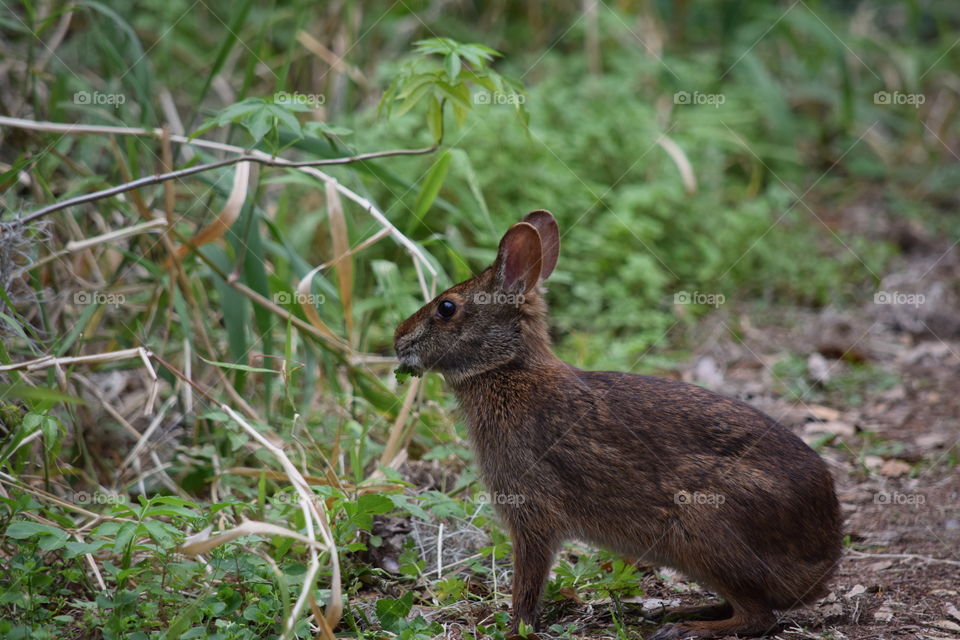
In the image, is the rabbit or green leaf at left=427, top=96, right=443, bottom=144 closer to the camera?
the rabbit

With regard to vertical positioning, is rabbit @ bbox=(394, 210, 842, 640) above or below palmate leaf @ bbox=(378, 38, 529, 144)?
below

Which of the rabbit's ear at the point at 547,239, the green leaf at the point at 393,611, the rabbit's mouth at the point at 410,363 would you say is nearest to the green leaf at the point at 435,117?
the rabbit's ear at the point at 547,239

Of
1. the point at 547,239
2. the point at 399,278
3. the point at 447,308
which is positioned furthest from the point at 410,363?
the point at 399,278

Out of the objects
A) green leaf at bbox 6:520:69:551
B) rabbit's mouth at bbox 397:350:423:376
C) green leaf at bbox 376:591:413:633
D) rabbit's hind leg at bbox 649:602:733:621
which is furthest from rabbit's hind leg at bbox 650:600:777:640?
green leaf at bbox 6:520:69:551

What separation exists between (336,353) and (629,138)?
4.25m

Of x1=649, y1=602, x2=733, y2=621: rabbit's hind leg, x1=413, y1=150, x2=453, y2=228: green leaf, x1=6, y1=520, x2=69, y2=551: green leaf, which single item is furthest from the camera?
x1=413, y1=150, x2=453, y2=228: green leaf

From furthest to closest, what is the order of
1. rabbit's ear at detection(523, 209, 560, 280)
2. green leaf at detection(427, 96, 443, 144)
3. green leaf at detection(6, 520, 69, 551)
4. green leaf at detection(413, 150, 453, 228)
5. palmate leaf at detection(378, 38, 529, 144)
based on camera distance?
1. green leaf at detection(413, 150, 453, 228)
2. green leaf at detection(427, 96, 443, 144)
3. rabbit's ear at detection(523, 209, 560, 280)
4. palmate leaf at detection(378, 38, 529, 144)
5. green leaf at detection(6, 520, 69, 551)

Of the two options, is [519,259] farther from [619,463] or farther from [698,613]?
[698,613]

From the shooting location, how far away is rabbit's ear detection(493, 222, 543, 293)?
436cm

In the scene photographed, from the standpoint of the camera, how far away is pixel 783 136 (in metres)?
9.63

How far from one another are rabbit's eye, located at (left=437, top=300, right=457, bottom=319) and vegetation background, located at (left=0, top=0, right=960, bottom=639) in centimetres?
47

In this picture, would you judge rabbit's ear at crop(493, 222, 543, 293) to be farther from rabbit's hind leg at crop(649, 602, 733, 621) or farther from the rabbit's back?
rabbit's hind leg at crop(649, 602, 733, 621)

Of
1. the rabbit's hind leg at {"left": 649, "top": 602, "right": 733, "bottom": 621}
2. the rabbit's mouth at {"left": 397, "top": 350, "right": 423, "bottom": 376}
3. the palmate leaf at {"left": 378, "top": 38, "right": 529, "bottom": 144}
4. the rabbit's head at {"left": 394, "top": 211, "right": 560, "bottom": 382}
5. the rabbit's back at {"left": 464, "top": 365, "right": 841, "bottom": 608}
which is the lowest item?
the rabbit's hind leg at {"left": 649, "top": 602, "right": 733, "bottom": 621}

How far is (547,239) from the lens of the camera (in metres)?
4.62
